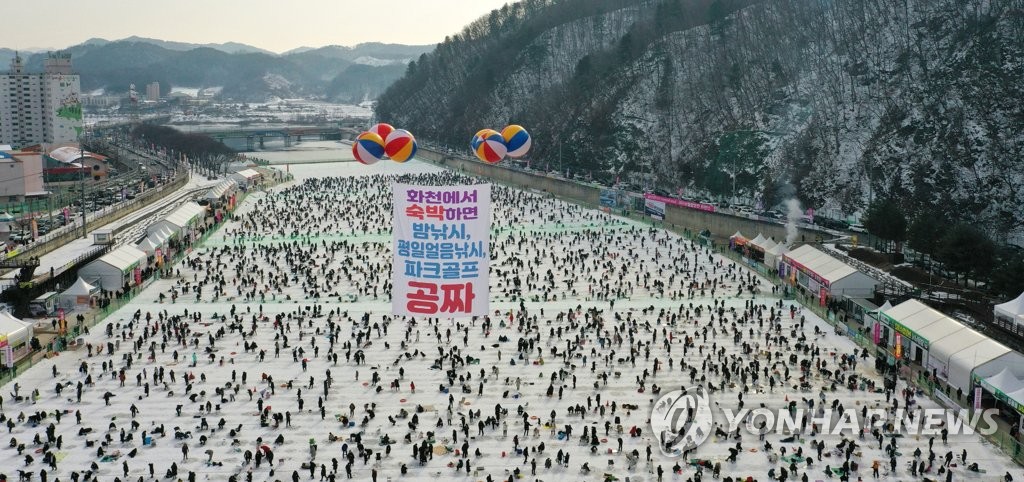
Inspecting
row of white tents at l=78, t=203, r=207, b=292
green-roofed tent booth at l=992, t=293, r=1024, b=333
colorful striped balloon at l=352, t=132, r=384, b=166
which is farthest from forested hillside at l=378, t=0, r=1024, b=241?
colorful striped balloon at l=352, t=132, r=384, b=166

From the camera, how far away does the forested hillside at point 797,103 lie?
5400 cm

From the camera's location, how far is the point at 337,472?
19.3 metres

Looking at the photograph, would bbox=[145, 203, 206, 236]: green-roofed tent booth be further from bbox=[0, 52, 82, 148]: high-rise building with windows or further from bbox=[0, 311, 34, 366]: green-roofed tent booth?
bbox=[0, 52, 82, 148]: high-rise building with windows

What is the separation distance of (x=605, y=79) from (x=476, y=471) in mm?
73345

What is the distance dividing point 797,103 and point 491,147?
5287cm

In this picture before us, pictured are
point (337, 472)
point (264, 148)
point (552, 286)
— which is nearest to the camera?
point (337, 472)

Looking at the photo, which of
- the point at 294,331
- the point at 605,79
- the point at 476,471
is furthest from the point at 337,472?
the point at 605,79

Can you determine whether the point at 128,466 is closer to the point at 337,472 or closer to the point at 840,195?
the point at 337,472

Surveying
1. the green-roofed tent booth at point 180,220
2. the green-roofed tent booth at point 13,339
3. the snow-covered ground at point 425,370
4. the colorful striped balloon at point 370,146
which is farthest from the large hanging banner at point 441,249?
the green-roofed tent booth at point 180,220

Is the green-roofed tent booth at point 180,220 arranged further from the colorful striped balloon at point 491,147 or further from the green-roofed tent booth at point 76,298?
the colorful striped balloon at point 491,147

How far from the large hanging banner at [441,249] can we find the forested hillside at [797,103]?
40423 millimetres

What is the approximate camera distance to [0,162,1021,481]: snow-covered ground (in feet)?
65.7

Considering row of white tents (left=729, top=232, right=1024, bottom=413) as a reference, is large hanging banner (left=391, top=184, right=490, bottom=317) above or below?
above

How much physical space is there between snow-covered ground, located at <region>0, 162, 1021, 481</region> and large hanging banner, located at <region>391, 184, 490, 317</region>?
6.23 meters
